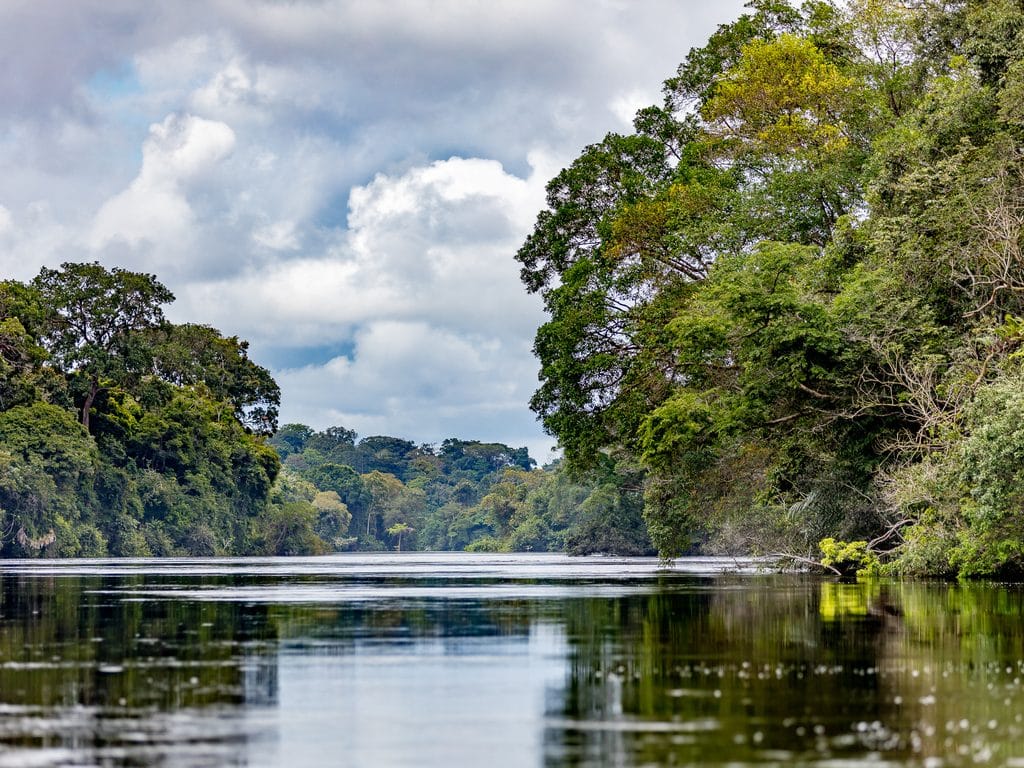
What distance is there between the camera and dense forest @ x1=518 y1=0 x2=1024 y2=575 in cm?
3169

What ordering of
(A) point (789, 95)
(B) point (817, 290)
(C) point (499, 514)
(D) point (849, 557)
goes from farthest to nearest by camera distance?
1. (C) point (499, 514)
2. (A) point (789, 95)
3. (B) point (817, 290)
4. (D) point (849, 557)

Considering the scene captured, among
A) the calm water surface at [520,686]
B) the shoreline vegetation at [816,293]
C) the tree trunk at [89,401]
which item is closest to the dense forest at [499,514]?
the shoreline vegetation at [816,293]

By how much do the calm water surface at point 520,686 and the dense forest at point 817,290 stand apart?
927cm

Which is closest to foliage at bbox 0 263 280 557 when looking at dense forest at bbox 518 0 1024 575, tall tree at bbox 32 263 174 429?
tall tree at bbox 32 263 174 429

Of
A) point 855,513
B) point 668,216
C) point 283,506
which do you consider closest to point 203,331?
point 283,506

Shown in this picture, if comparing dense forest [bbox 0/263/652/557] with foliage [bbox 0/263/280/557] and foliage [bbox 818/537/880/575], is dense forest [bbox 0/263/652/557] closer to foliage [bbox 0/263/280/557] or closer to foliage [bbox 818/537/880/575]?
foliage [bbox 0/263/280/557]

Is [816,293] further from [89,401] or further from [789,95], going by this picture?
[89,401]

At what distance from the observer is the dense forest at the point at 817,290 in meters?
31.7

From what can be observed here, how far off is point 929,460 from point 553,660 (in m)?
18.7

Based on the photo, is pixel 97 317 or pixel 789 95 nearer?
pixel 789 95

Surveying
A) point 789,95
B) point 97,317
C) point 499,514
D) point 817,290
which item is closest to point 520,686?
point 817,290

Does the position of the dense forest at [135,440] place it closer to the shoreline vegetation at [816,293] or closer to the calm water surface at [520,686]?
the shoreline vegetation at [816,293]

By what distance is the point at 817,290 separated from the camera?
3784 cm

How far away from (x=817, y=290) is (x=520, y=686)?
2723 cm
